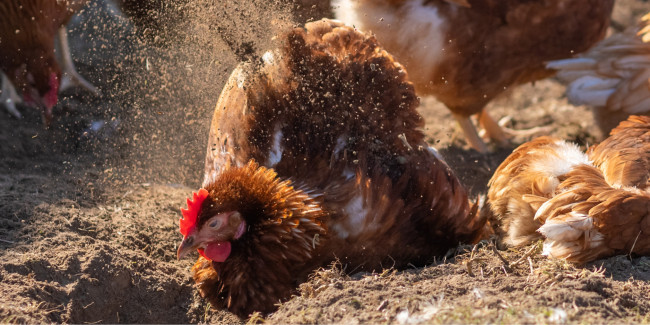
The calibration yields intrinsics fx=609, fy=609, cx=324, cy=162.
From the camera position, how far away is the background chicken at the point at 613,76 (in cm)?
461

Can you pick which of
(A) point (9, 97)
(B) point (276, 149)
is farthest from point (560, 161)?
(A) point (9, 97)

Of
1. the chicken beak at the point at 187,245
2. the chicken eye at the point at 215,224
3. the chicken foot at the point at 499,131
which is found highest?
the chicken foot at the point at 499,131

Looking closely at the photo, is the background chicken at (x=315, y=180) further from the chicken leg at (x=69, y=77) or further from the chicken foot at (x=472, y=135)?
the chicken leg at (x=69, y=77)

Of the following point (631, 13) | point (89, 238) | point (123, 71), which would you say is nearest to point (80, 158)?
point (123, 71)

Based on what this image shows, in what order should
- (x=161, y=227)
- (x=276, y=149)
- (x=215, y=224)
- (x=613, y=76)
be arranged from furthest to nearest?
(x=613, y=76)
(x=161, y=227)
(x=276, y=149)
(x=215, y=224)

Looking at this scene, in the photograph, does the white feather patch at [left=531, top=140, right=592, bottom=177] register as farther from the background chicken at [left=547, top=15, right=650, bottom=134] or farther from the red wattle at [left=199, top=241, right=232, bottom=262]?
the red wattle at [left=199, top=241, right=232, bottom=262]

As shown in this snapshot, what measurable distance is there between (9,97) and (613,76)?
501cm

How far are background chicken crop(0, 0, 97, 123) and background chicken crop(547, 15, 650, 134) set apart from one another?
393 cm

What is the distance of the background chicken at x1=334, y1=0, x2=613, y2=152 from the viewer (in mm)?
4562

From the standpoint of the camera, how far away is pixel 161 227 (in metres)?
3.65

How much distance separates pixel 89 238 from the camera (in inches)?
129

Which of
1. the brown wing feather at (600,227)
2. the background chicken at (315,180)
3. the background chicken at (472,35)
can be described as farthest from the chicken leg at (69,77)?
the brown wing feather at (600,227)

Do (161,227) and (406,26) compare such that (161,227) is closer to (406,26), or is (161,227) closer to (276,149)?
(276,149)

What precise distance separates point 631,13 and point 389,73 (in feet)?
Result: 18.6
